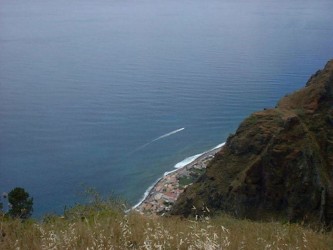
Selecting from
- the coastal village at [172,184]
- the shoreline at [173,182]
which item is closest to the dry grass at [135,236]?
the shoreline at [173,182]

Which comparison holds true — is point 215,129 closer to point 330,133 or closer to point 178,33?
point 330,133

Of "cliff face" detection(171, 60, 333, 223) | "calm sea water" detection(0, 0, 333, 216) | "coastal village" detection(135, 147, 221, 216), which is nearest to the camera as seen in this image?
"cliff face" detection(171, 60, 333, 223)

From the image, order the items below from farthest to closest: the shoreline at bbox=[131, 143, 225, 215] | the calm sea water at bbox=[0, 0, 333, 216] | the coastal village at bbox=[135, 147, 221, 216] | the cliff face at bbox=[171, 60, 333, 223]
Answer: the calm sea water at bbox=[0, 0, 333, 216], the shoreline at bbox=[131, 143, 225, 215], the coastal village at bbox=[135, 147, 221, 216], the cliff face at bbox=[171, 60, 333, 223]

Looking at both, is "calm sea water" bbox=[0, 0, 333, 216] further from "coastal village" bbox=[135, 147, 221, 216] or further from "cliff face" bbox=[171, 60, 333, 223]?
"cliff face" bbox=[171, 60, 333, 223]

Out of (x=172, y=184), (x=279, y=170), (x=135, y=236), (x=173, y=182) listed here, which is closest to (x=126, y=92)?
(x=173, y=182)

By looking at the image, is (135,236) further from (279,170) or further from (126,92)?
(126,92)

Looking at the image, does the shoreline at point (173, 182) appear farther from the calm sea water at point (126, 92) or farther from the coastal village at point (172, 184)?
the calm sea water at point (126, 92)

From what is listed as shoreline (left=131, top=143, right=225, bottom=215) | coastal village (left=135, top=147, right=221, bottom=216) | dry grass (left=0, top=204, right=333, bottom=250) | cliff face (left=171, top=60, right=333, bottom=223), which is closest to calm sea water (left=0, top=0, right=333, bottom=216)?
shoreline (left=131, top=143, right=225, bottom=215)
